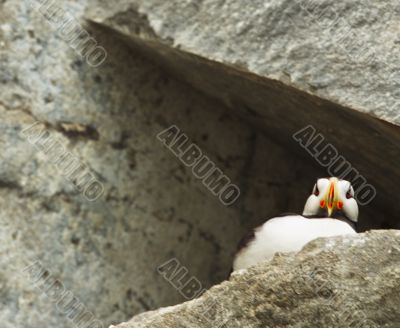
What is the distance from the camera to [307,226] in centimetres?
246

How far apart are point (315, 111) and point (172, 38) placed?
402mm

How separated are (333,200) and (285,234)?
0.21 metres

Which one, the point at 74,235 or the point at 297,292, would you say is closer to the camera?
the point at 297,292

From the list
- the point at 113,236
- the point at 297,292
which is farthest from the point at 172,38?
the point at 297,292

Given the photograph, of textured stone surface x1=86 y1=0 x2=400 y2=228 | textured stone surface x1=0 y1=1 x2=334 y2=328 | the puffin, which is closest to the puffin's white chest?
the puffin

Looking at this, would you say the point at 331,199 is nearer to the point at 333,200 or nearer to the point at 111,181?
the point at 333,200

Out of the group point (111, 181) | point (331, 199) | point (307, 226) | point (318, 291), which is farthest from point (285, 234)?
point (111, 181)

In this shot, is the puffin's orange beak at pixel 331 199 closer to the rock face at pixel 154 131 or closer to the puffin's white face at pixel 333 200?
the puffin's white face at pixel 333 200

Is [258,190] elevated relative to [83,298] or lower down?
elevated

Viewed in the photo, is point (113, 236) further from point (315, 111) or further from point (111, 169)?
point (315, 111)

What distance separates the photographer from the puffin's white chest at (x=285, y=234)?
244 cm

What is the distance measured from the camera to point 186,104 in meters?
→ 3.15

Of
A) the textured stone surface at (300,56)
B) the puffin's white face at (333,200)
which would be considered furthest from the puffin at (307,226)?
A: the textured stone surface at (300,56)

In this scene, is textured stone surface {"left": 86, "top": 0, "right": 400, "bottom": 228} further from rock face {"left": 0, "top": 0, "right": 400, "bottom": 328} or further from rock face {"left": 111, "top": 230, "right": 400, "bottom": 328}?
rock face {"left": 111, "top": 230, "right": 400, "bottom": 328}
